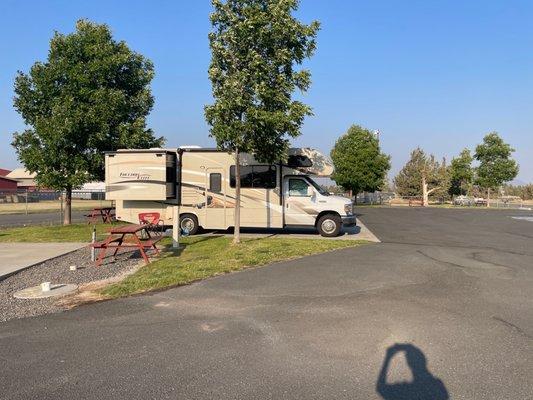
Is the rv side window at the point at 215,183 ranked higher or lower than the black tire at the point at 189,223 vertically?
higher

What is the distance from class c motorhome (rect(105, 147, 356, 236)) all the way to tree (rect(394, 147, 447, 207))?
150 ft

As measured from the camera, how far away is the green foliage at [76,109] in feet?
55.5

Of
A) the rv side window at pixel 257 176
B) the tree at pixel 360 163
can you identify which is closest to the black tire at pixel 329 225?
the rv side window at pixel 257 176

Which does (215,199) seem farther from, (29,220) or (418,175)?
(418,175)

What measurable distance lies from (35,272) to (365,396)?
7.81 m

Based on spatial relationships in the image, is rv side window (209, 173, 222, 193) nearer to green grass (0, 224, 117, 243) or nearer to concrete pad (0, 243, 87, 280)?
green grass (0, 224, 117, 243)

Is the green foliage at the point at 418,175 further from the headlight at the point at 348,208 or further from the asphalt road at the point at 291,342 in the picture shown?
the asphalt road at the point at 291,342

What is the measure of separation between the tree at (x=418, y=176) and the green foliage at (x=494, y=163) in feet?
32.7

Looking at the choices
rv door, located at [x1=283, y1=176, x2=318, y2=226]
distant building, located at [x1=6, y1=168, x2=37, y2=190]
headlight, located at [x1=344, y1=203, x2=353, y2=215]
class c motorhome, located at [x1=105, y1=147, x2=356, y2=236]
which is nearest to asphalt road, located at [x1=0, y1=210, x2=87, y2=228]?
class c motorhome, located at [x1=105, y1=147, x2=356, y2=236]

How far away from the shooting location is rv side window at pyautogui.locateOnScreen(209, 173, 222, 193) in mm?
16047

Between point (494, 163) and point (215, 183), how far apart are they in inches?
1542

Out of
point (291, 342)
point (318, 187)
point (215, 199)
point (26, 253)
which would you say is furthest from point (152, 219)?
point (291, 342)

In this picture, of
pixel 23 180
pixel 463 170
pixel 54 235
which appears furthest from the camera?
pixel 23 180

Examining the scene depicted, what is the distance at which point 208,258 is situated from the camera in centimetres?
1054
